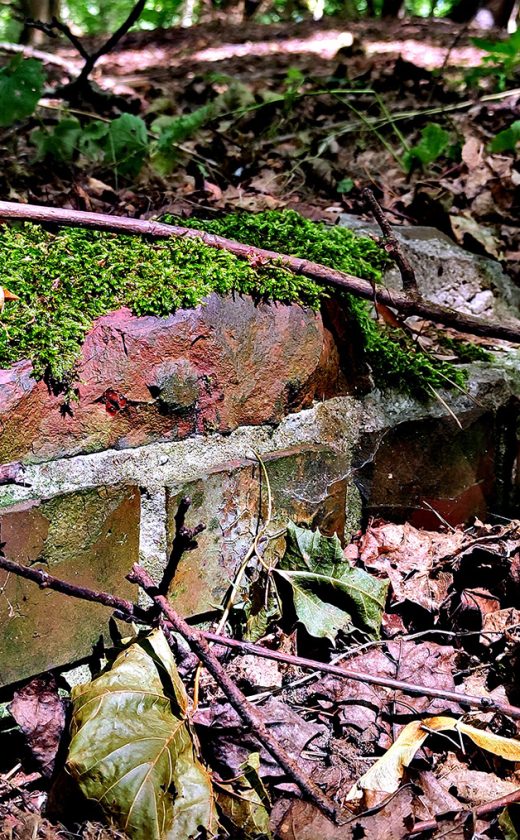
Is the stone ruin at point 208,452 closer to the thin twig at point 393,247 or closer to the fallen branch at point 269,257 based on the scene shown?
the fallen branch at point 269,257

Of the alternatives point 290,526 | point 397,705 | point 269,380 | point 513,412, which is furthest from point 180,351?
point 513,412

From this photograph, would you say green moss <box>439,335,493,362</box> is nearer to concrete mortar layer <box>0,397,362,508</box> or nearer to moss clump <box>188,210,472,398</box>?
moss clump <box>188,210,472,398</box>

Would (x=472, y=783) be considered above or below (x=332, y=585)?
below

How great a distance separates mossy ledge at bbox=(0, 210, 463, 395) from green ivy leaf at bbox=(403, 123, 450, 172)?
1.35m

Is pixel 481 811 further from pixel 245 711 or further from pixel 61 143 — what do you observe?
pixel 61 143

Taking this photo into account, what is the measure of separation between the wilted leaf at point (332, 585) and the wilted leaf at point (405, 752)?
0.26 meters

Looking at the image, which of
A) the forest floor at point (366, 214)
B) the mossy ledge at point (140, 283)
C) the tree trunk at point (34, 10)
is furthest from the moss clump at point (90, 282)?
the tree trunk at point (34, 10)

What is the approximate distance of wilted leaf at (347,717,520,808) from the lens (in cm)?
130

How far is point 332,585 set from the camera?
162 cm

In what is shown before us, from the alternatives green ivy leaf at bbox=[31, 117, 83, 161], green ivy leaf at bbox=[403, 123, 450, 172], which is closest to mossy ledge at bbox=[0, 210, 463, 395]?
green ivy leaf at bbox=[403, 123, 450, 172]

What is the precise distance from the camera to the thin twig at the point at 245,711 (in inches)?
49.5

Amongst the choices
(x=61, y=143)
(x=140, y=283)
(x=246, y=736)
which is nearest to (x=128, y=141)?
(x=61, y=143)

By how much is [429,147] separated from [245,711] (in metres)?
2.57

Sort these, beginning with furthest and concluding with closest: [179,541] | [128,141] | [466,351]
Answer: [128,141]
[466,351]
[179,541]
